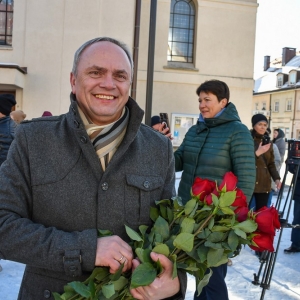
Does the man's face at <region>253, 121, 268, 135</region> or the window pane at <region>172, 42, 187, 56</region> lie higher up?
the window pane at <region>172, 42, 187, 56</region>

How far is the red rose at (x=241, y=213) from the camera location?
155 centimetres

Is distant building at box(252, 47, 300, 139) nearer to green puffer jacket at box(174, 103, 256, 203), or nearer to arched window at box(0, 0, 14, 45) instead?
arched window at box(0, 0, 14, 45)

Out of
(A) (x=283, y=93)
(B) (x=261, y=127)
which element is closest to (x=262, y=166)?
(B) (x=261, y=127)

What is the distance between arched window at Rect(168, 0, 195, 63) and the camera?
1497cm

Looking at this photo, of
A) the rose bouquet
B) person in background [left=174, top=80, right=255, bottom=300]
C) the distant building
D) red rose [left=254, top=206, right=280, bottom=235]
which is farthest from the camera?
the distant building

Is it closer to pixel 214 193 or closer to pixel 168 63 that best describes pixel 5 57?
pixel 168 63

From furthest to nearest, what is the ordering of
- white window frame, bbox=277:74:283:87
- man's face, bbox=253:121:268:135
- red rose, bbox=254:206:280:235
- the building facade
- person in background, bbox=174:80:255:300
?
white window frame, bbox=277:74:283:87 < the building facade < man's face, bbox=253:121:268:135 < person in background, bbox=174:80:255:300 < red rose, bbox=254:206:280:235

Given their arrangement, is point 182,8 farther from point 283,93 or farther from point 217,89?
point 283,93

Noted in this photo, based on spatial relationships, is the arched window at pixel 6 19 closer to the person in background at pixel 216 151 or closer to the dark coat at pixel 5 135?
the dark coat at pixel 5 135

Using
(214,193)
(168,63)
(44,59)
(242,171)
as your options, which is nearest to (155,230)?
(214,193)

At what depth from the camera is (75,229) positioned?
1573mm

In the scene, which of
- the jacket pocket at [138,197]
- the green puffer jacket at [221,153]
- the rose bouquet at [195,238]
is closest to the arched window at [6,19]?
the green puffer jacket at [221,153]

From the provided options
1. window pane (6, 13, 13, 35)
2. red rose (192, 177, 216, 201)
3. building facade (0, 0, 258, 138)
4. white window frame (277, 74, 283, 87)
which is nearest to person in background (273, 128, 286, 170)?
building facade (0, 0, 258, 138)

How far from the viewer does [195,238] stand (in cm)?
150
